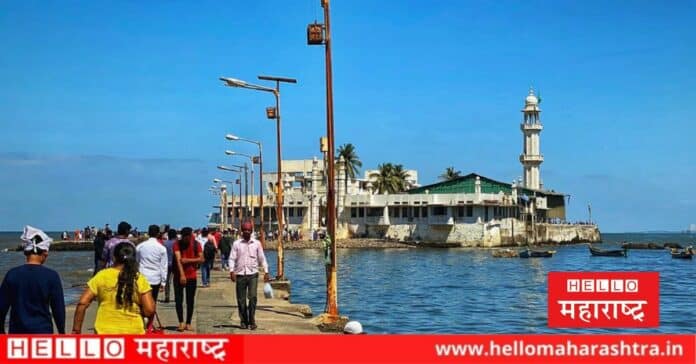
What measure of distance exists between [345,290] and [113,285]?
104 ft

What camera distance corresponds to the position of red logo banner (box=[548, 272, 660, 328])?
1134 cm

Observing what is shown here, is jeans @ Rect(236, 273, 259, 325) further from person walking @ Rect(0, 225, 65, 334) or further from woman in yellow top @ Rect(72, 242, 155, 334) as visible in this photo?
person walking @ Rect(0, 225, 65, 334)

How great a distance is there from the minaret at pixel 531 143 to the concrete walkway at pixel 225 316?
93537 millimetres

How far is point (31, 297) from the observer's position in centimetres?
855

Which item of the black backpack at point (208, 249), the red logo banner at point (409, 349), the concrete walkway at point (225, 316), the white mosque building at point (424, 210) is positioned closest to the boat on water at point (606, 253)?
the white mosque building at point (424, 210)

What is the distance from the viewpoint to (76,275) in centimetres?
3609

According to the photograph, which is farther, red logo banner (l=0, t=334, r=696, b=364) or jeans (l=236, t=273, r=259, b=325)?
jeans (l=236, t=273, r=259, b=325)

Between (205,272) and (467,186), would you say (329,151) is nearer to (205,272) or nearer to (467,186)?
(205,272)

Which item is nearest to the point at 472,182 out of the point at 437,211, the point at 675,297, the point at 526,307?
the point at 437,211

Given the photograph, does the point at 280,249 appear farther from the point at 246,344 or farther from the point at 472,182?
the point at 472,182

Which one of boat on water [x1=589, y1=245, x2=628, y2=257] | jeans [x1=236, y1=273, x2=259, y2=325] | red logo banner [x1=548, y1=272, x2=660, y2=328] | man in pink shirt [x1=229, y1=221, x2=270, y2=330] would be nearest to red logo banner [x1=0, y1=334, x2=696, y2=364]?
red logo banner [x1=548, y1=272, x2=660, y2=328]

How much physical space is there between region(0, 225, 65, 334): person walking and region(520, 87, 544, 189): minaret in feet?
358

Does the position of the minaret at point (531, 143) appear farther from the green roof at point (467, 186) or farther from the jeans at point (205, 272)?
the jeans at point (205, 272)

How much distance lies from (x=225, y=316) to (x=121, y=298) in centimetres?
982
